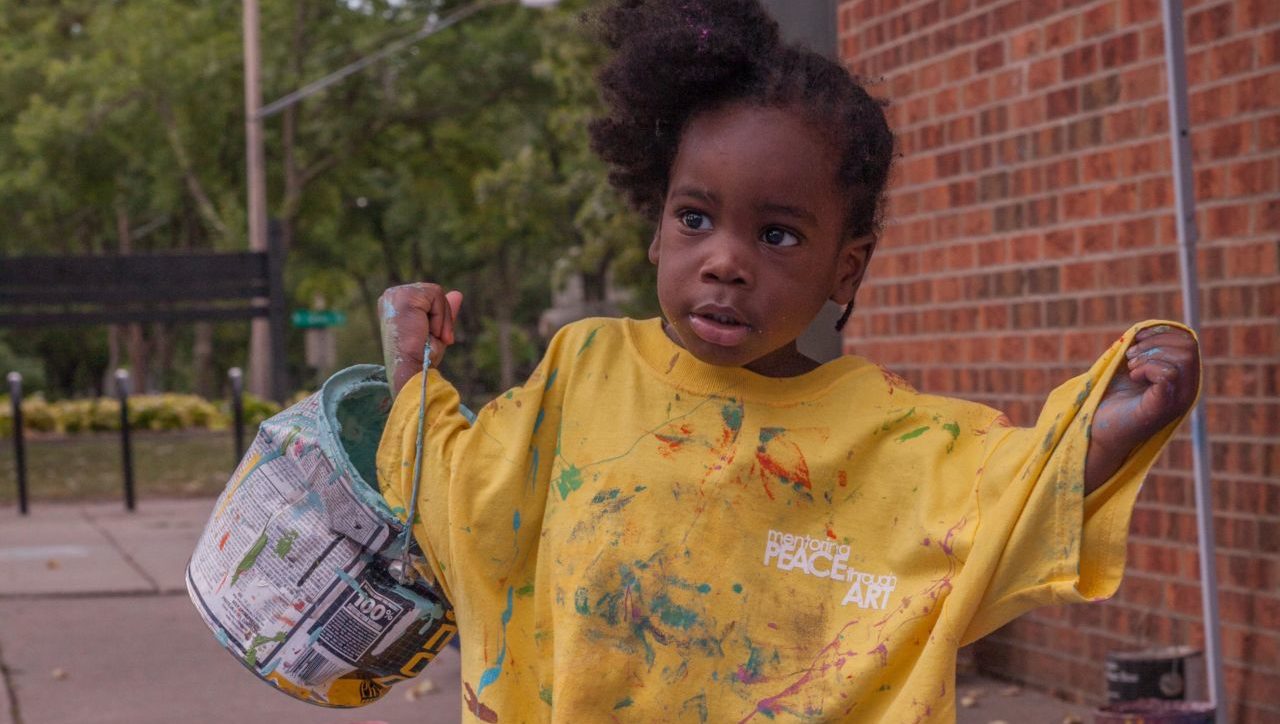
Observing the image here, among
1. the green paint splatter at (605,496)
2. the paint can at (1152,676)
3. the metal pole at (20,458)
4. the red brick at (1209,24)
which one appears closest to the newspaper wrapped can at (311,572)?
the green paint splatter at (605,496)

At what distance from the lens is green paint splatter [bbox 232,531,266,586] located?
238 centimetres

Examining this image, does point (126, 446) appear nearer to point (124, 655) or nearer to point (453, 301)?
point (124, 655)

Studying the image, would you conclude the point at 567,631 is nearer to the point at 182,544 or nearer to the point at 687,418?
the point at 687,418

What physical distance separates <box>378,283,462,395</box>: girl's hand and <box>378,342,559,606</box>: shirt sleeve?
37mm

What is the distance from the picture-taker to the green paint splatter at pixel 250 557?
2.38 meters

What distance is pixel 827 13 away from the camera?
372cm

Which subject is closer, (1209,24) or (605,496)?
(605,496)

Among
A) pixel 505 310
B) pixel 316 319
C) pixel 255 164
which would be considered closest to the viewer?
pixel 255 164

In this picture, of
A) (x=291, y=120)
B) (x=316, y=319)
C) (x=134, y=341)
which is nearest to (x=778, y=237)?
(x=291, y=120)

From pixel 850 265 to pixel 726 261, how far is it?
1.03 feet

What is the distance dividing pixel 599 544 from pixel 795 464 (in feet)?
0.95

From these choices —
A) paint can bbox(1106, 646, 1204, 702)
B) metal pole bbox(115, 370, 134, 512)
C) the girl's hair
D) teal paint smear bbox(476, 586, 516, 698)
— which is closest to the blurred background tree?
metal pole bbox(115, 370, 134, 512)

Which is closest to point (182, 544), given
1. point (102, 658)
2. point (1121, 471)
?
point (102, 658)

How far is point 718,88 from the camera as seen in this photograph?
229 cm
